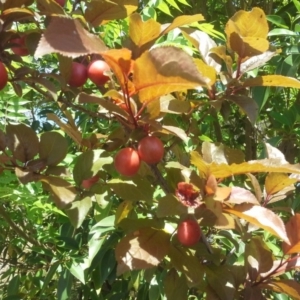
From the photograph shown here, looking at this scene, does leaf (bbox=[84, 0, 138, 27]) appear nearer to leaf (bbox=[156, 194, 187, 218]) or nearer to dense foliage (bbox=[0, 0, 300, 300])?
dense foliage (bbox=[0, 0, 300, 300])

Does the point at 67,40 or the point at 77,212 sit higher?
the point at 67,40

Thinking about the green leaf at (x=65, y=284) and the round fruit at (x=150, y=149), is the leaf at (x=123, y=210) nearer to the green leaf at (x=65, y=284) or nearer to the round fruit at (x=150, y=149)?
the round fruit at (x=150, y=149)

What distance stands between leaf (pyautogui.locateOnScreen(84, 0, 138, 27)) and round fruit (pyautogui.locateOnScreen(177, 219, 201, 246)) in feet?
1.03

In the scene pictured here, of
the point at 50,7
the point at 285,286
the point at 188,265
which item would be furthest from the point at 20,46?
the point at 285,286

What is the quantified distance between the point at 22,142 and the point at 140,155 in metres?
0.18

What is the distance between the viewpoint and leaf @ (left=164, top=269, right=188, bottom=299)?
31.3 inches

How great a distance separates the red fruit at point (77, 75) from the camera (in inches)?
28.9

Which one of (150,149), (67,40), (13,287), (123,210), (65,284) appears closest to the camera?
(67,40)

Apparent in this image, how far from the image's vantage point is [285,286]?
77 centimetres

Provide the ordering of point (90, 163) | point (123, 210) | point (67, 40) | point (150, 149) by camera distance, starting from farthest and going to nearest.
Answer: point (123, 210), point (90, 163), point (150, 149), point (67, 40)

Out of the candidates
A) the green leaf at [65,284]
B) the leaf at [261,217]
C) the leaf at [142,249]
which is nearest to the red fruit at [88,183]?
the leaf at [142,249]

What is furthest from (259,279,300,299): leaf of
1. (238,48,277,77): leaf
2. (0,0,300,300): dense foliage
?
(238,48,277,77): leaf

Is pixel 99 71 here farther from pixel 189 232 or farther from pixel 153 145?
pixel 189 232

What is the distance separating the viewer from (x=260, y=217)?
65cm
